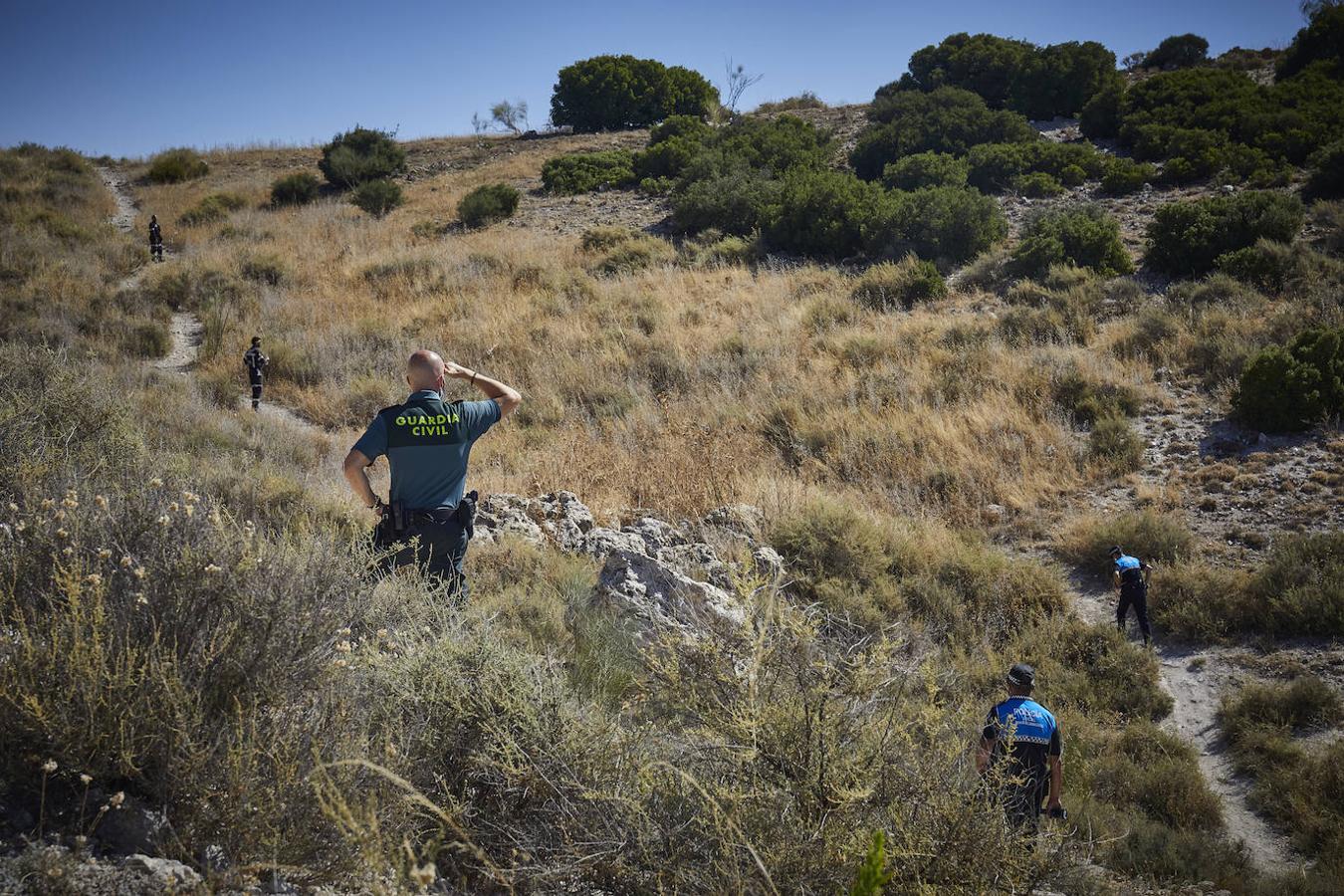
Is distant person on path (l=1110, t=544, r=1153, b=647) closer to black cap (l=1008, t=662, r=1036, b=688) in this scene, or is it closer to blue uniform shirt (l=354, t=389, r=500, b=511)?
black cap (l=1008, t=662, r=1036, b=688)

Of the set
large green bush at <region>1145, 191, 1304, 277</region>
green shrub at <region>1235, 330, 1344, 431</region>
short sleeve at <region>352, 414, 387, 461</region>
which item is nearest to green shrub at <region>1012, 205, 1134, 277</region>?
large green bush at <region>1145, 191, 1304, 277</region>

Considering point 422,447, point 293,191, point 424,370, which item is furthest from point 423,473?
point 293,191

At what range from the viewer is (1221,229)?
511 inches

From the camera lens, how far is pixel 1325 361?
8562 mm

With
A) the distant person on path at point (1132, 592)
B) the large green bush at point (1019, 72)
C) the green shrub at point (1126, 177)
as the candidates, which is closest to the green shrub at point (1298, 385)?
the distant person on path at point (1132, 592)

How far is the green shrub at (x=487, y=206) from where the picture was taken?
73.3ft

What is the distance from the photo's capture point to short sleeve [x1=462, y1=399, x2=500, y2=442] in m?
4.45

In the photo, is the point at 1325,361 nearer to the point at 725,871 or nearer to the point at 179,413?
the point at 725,871

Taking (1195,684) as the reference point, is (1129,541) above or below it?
above

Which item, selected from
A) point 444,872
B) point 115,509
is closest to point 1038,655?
point 444,872

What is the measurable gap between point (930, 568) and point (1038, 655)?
111cm

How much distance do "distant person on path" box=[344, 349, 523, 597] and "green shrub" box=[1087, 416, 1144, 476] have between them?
7.11 meters

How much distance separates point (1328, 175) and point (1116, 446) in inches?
417

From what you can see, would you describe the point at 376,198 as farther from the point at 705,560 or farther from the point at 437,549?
the point at 437,549
